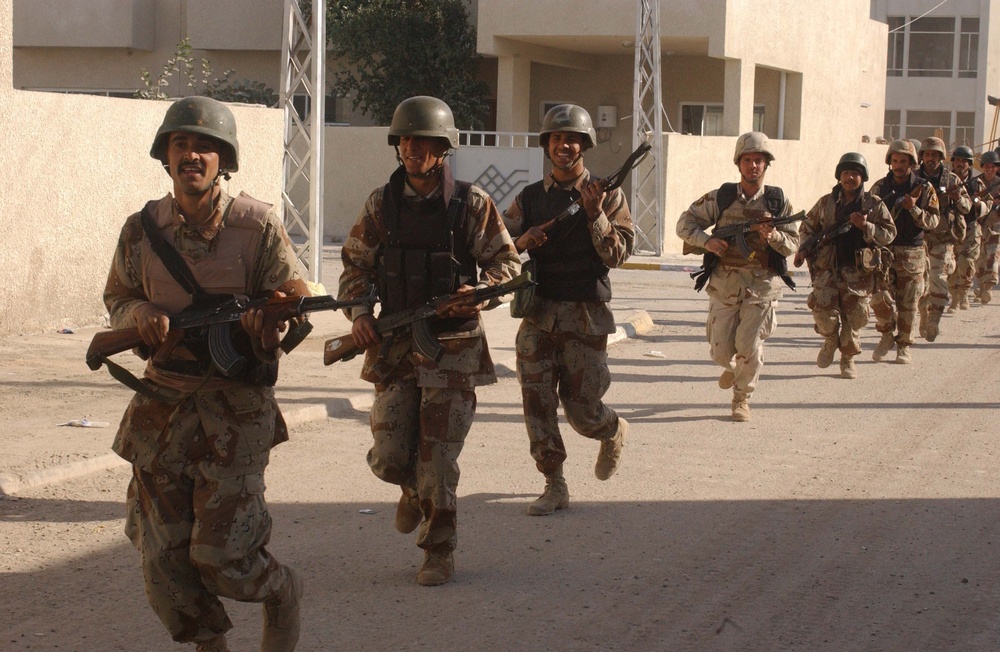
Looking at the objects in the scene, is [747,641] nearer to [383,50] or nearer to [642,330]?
[642,330]

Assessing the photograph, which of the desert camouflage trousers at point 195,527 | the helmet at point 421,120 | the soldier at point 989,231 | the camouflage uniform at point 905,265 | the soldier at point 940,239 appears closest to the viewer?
the desert camouflage trousers at point 195,527

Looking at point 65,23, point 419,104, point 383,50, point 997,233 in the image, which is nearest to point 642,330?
point 997,233

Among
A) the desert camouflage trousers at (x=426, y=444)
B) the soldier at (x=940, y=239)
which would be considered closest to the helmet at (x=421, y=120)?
the desert camouflage trousers at (x=426, y=444)

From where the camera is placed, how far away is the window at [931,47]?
143ft

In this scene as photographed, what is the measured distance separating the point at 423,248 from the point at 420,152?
39 centimetres

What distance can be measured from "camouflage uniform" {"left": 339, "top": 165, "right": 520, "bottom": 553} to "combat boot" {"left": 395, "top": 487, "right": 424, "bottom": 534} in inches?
2.7

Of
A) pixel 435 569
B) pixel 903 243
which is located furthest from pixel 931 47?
pixel 435 569

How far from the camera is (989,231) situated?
17.2 meters

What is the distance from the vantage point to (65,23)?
30109 millimetres

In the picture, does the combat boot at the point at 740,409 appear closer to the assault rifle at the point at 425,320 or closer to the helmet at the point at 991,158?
the assault rifle at the point at 425,320

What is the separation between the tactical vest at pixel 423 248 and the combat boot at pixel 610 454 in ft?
5.57

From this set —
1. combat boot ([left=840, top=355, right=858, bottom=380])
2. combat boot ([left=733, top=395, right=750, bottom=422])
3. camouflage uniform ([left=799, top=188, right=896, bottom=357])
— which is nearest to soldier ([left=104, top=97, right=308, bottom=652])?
combat boot ([left=733, top=395, right=750, bottom=422])

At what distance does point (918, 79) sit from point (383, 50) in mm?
23044

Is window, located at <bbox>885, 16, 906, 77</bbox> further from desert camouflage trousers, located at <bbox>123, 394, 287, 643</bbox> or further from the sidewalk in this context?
desert camouflage trousers, located at <bbox>123, 394, 287, 643</bbox>
